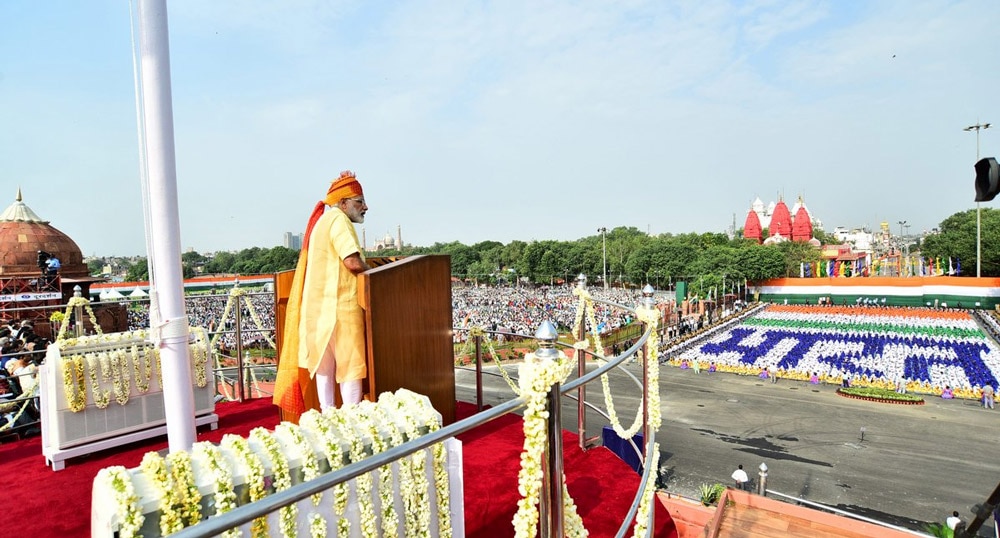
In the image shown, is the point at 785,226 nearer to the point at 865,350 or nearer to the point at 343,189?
the point at 865,350

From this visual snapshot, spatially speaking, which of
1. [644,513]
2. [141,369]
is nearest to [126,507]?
[644,513]

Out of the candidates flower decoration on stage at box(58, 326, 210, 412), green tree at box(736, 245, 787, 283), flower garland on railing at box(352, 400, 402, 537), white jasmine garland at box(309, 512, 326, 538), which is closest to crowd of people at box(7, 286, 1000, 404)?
green tree at box(736, 245, 787, 283)

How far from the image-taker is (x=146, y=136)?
2.48m

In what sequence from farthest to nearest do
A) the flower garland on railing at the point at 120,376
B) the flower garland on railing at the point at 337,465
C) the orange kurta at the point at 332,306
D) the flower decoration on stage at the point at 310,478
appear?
the flower garland on railing at the point at 120,376
the orange kurta at the point at 332,306
the flower garland on railing at the point at 337,465
the flower decoration on stage at the point at 310,478

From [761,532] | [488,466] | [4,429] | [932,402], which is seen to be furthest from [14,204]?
[932,402]

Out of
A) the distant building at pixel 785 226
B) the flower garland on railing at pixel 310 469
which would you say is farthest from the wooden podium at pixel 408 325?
the distant building at pixel 785 226

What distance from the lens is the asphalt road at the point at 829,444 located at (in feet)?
37.8

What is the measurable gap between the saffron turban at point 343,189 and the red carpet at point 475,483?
2.09 metres

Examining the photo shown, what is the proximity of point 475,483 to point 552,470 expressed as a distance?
6.37 feet

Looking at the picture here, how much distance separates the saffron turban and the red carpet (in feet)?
6.85

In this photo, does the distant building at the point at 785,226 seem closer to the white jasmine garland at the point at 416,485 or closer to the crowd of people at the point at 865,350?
the crowd of people at the point at 865,350

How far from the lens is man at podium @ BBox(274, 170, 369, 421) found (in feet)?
11.3

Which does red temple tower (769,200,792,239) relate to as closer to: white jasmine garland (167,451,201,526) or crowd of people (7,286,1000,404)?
crowd of people (7,286,1000,404)

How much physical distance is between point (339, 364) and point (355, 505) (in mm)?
1552
